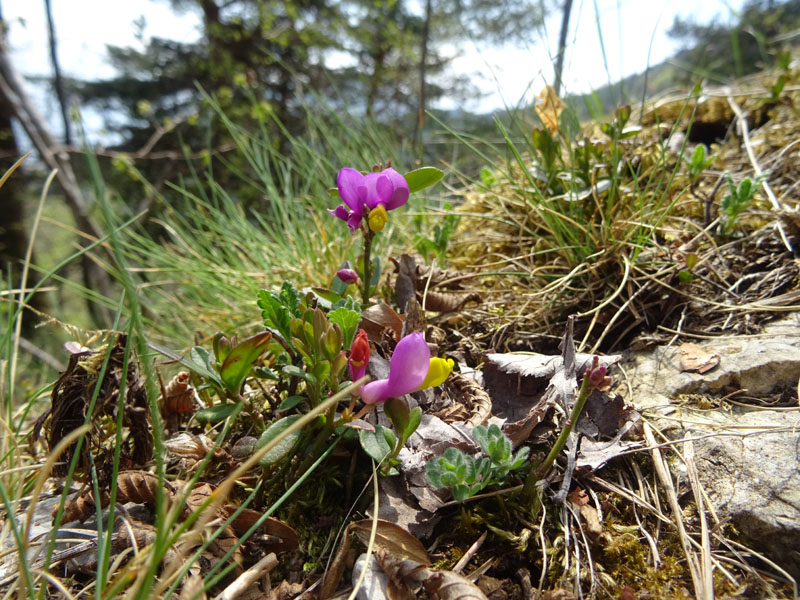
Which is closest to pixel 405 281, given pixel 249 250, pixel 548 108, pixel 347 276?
pixel 347 276

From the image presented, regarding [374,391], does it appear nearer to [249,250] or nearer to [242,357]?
[242,357]

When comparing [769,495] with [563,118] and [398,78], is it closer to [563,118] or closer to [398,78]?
[563,118]

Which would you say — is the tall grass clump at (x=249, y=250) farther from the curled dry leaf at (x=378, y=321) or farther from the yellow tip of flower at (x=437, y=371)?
the yellow tip of flower at (x=437, y=371)

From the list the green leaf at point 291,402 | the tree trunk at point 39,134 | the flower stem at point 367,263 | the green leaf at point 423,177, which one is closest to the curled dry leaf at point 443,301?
the flower stem at point 367,263

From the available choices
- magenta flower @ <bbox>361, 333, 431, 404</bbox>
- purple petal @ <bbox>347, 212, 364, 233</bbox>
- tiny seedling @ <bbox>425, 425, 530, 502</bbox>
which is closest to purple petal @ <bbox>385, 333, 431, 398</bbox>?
magenta flower @ <bbox>361, 333, 431, 404</bbox>

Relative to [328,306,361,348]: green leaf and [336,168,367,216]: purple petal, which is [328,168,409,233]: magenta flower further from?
[328,306,361,348]: green leaf

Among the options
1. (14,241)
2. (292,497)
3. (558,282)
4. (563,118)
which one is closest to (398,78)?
(14,241)

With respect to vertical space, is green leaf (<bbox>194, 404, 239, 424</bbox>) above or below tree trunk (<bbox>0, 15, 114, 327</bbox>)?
below
